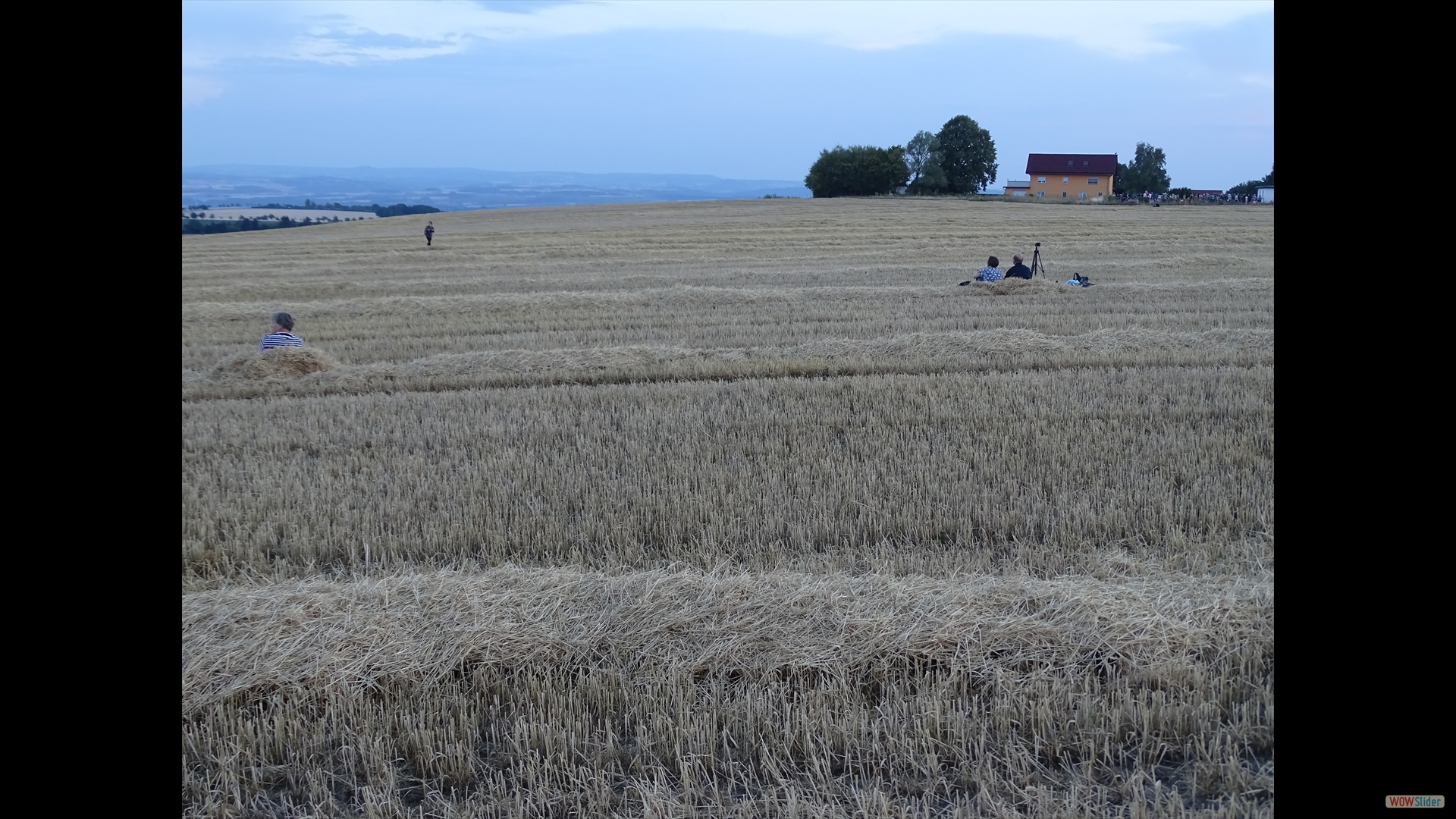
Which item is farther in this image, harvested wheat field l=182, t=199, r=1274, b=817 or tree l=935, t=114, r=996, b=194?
tree l=935, t=114, r=996, b=194

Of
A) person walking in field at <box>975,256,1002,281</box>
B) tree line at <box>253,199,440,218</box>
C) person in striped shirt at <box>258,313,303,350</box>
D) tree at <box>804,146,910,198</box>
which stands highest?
tree at <box>804,146,910,198</box>

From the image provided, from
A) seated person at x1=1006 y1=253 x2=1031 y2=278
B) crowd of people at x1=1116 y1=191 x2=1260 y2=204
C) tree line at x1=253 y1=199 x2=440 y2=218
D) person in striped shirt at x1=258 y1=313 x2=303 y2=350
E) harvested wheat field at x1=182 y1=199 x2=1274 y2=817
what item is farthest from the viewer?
crowd of people at x1=1116 y1=191 x2=1260 y2=204

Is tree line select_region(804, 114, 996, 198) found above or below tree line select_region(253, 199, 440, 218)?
above

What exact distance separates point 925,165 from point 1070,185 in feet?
44.8

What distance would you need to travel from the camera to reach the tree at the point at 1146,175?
209ft

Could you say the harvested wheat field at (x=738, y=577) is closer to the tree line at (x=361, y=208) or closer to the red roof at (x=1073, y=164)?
the tree line at (x=361, y=208)

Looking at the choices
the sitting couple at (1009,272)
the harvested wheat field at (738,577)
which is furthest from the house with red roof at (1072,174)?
the harvested wheat field at (738,577)

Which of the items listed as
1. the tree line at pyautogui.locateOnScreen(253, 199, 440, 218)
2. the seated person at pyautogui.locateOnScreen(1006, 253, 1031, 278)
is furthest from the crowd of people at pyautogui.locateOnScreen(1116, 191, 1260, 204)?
the seated person at pyautogui.locateOnScreen(1006, 253, 1031, 278)

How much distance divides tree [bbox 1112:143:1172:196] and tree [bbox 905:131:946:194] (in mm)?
12268

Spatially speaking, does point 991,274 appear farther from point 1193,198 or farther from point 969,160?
point 969,160

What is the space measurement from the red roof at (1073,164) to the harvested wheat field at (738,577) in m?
66.7

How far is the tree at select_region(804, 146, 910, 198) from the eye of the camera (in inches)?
2677

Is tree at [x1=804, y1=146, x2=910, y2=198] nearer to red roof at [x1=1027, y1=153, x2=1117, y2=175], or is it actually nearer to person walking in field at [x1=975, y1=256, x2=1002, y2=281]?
red roof at [x1=1027, y1=153, x2=1117, y2=175]
